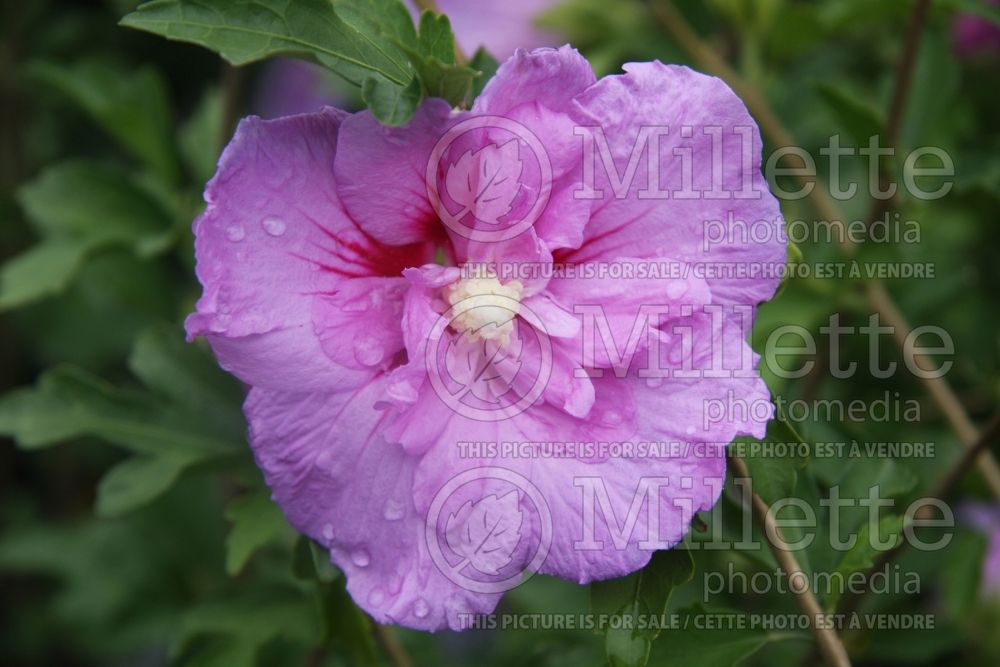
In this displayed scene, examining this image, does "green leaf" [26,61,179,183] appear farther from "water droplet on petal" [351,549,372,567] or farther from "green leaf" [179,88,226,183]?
"water droplet on petal" [351,549,372,567]

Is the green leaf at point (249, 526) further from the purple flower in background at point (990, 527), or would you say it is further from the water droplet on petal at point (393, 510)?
the purple flower in background at point (990, 527)

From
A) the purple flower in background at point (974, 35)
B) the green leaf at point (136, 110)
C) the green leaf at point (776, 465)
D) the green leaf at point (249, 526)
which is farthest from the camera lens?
the purple flower in background at point (974, 35)

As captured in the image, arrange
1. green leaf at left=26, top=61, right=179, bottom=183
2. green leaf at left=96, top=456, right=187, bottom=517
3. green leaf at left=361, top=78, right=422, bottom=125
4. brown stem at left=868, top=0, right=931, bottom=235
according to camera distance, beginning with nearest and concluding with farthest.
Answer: green leaf at left=361, top=78, right=422, bottom=125 → green leaf at left=96, top=456, right=187, bottom=517 → brown stem at left=868, top=0, right=931, bottom=235 → green leaf at left=26, top=61, right=179, bottom=183

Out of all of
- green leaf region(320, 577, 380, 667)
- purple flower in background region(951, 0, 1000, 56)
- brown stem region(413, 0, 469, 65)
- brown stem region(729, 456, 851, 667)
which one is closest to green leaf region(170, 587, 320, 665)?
green leaf region(320, 577, 380, 667)

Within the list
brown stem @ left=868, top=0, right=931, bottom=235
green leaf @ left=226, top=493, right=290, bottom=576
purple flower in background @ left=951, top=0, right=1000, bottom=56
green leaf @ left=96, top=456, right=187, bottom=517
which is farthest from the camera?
purple flower in background @ left=951, top=0, right=1000, bottom=56

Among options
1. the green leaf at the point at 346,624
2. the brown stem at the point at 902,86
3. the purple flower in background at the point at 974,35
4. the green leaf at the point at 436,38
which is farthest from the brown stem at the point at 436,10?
the purple flower in background at the point at 974,35

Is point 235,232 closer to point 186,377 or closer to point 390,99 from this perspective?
point 390,99
